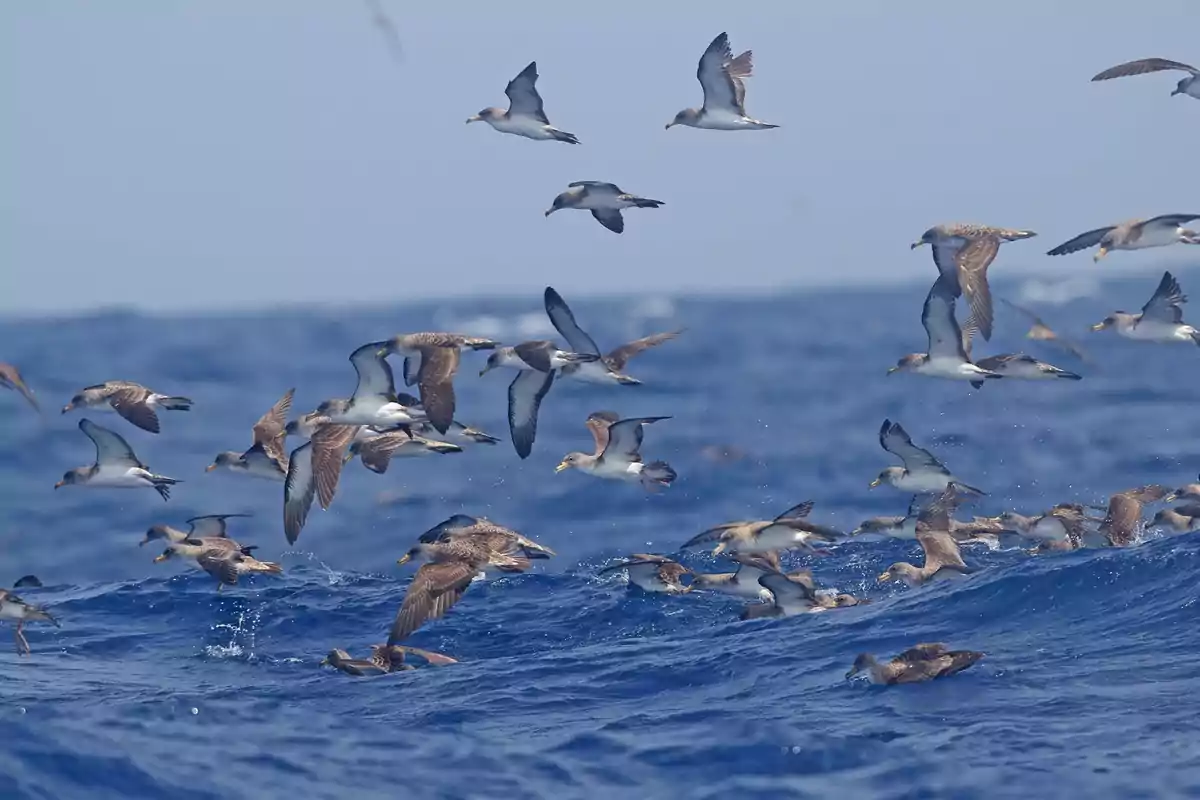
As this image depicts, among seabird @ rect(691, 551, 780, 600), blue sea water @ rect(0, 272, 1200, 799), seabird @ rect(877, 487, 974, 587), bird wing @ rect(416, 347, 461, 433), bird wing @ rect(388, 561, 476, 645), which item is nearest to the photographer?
blue sea water @ rect(0, 272, 1200, 799)

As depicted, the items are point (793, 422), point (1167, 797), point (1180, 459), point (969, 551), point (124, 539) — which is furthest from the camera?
point (793, 422)

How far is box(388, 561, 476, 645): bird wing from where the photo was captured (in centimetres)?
1330

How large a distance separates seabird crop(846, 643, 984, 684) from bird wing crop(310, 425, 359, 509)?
6.03 meters

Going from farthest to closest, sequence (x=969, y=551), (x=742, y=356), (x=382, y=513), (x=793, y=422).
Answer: (x=742, y=356) < (x=793, y=422) < (x=382, y=513) < (x=969, y=551)

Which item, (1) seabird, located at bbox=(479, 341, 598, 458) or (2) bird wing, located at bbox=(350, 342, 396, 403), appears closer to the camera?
(2) bird wing, located at bbox=(350, 342, 396, 403)

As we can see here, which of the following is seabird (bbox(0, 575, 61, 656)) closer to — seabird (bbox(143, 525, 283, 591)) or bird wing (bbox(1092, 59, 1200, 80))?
seabird (bbox(143, 525, 283, 591))

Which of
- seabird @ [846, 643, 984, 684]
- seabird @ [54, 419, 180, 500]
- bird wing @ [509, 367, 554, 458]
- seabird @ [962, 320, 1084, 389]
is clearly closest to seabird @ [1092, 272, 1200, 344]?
seabird @ [962, 320, 1084, 389]

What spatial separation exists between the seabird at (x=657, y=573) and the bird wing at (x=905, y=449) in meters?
2.61

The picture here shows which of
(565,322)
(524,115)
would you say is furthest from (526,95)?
(565,322)

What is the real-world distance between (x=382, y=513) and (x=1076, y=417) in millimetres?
17199

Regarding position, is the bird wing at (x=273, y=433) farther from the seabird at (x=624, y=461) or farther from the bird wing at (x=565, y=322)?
the seabird at (x=624, y=461)

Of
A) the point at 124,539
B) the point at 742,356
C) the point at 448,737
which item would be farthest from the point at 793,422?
the point at 448,737

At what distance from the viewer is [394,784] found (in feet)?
37.6

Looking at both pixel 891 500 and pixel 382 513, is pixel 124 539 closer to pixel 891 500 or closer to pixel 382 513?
pixel 382 513
